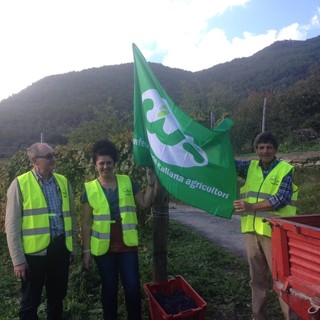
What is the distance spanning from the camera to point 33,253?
11.3 ft

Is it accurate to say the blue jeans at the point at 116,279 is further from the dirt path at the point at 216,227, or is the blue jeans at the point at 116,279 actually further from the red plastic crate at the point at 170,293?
the dirt path at the point at 216,227

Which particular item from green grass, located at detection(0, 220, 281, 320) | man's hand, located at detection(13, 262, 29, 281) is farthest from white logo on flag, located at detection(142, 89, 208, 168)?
green grass, located at detection(0, 220, 281, 320)

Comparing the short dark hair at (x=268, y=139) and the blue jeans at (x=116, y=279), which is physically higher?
the short dark hair at (x=268, y=139)

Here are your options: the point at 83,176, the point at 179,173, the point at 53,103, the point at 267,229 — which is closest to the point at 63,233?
the point at 179,173

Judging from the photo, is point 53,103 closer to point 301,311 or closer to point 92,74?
point 92,74

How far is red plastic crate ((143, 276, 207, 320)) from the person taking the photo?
11.3ft

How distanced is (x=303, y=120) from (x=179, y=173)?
18.8 metres

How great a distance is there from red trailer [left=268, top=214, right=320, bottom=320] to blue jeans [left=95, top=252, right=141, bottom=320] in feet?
4.00

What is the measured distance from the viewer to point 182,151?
353 cm

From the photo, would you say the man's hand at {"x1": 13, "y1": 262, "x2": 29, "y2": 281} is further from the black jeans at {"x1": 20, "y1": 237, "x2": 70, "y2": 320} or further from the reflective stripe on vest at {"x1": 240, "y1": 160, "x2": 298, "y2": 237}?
the reflective stripe on vest at {"x1": 240, "y1": 160, "x2": 298, "y2": 237}

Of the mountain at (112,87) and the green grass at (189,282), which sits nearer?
the green grass at (189,282)

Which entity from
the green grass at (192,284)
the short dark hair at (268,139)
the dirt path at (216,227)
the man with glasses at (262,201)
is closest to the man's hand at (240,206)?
the man with glasses at (262,201)

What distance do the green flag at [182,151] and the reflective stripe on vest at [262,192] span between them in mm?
265

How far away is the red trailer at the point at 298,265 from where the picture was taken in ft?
8.45
